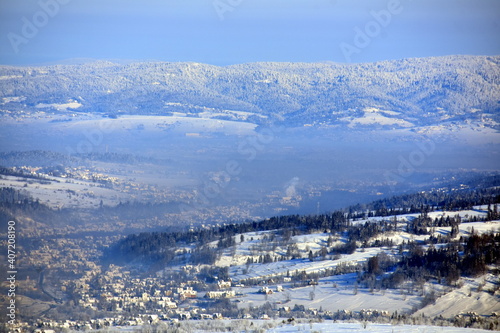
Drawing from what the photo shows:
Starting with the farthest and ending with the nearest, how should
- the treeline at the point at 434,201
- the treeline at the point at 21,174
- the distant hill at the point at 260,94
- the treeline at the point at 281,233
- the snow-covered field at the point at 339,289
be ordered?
the distant hill at the point at 260,94, the treeline at the point at 21,174, the treeline at the point at 434,201, the treeline at the point at 281,233, the snow-covered field at the point at 339,289

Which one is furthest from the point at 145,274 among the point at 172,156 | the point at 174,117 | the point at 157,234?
the point at 174,117

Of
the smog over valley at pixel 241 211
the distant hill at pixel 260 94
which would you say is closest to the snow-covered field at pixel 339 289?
the smog over valley at pixel 241 211

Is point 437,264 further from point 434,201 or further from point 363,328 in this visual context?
point 434,201

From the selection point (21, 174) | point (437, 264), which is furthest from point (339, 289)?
point (21, 174)

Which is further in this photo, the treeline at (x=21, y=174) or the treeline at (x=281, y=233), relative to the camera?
the treeline at (x=21, y=174)

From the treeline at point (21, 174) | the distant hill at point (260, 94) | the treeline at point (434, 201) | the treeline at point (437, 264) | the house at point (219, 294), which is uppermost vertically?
the distant hill at point (260, 94)

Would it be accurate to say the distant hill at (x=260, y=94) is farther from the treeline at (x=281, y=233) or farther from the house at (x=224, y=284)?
the house at (x=224, y=284)

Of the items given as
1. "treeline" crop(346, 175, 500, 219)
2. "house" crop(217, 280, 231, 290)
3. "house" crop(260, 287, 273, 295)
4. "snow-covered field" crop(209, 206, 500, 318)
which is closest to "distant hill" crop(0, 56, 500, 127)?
"treeline" crop(346, 175, 500, 219)

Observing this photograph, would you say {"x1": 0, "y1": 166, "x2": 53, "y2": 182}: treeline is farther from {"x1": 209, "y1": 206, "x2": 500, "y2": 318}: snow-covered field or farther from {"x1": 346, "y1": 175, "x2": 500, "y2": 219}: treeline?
{"x1": 346, "y1": 175, "x2": 500, "y2": 219}: treeline

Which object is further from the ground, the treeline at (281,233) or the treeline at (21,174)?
the treeline at (21,174)
